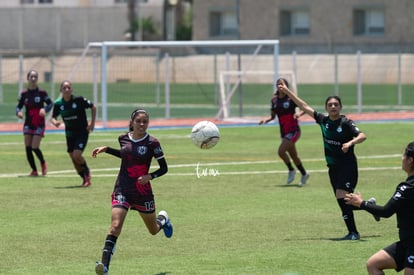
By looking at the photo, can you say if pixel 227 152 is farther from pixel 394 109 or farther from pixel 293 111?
pixel 394 109

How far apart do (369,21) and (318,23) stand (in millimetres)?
3308

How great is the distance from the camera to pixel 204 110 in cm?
5000

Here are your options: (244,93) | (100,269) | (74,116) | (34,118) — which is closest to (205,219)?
(100,269)

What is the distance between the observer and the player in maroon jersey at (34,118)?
78.4 ft

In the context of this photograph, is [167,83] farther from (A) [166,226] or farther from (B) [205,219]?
(A) [166,226]

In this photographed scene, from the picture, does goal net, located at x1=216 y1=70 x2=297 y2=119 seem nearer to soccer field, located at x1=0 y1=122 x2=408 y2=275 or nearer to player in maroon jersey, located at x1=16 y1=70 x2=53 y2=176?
soccer field, located at x1=0 y1=122 x2=408 y2=275

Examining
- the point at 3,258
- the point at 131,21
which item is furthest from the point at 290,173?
the point at 131,21

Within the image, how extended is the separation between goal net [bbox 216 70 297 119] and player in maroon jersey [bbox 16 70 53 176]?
18167 mm

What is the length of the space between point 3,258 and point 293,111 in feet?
33.6

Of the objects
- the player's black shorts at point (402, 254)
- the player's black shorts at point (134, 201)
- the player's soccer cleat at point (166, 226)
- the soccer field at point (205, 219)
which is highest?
the player's black shorts at point (134, 201)

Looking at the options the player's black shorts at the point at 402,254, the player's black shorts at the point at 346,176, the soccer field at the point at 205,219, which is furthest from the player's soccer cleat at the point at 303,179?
the player's black shorts at the point at 402,254

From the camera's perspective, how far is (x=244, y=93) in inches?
1976

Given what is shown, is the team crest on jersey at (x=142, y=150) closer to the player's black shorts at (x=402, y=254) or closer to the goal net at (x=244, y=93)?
the player's black shorts at (x=402, y=254)

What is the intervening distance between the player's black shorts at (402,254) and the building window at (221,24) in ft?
222
